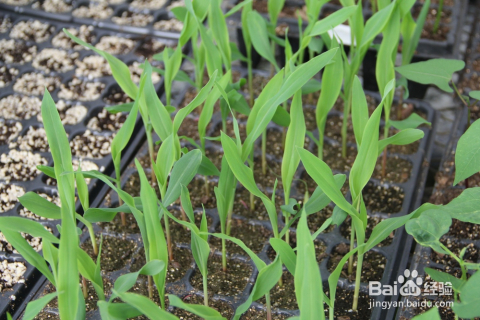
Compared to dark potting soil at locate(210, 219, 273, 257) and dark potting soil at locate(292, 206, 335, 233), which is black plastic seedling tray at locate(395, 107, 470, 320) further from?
dark potting soil at locate(210, 219, 273, 257)

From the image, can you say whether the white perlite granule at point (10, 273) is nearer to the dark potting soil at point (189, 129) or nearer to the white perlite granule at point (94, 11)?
the dark potting soil at point (189, 129)

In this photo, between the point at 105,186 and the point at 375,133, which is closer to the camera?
the point at 375,133

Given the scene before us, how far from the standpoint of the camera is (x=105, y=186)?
113 cm

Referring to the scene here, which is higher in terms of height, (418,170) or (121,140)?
(418,170)

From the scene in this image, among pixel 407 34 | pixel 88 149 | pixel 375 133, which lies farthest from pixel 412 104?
Answer: pixel 88 149

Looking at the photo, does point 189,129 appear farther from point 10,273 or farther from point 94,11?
point 94,11

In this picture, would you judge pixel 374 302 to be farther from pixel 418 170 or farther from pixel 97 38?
pixel 97 38

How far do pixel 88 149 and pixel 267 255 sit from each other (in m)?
0.48

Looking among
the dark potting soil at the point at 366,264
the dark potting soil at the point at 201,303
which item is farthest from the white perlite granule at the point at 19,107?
the dark potting soil at the point at 366,264

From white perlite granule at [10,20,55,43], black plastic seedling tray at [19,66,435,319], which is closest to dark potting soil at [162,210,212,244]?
black plastic seedling tray at [19,66,435,319]

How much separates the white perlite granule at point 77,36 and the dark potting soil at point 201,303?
2.89ft

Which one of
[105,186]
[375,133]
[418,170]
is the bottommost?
[105,186]

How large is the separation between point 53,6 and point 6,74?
331mm

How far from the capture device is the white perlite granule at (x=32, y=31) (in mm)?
1581
